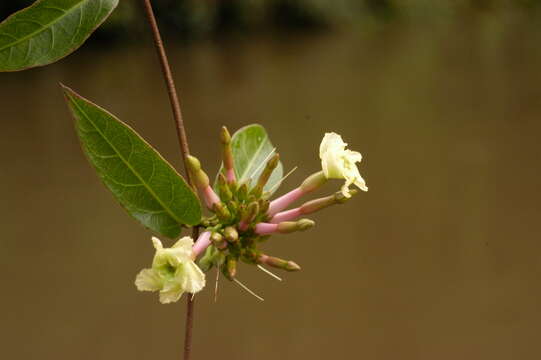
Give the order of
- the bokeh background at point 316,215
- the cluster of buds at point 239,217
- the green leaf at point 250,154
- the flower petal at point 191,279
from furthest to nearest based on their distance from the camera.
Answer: the bokeh background at point 316,215 → the green leaf at point 250,154 → the cluster of buds at point 239,217 → the flower petal at point 191,279

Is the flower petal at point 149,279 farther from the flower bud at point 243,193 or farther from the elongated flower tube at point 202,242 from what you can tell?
the flower bud at point 243,193

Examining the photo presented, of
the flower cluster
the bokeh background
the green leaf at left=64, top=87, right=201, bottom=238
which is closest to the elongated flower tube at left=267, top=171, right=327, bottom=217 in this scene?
the flower cluster

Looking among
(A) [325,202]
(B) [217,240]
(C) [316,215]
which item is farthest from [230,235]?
(C) [316,215]

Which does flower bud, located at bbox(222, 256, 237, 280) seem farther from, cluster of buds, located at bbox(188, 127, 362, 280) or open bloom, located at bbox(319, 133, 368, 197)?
open bloom, located at bbox(319, 133, 368, 197)

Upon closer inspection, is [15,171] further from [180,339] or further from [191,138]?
[180,339]

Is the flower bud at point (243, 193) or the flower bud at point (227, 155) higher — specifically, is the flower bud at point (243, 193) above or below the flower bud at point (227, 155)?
below

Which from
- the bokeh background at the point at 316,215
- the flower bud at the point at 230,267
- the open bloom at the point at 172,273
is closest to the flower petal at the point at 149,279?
the open bloom at the point at 172,273
